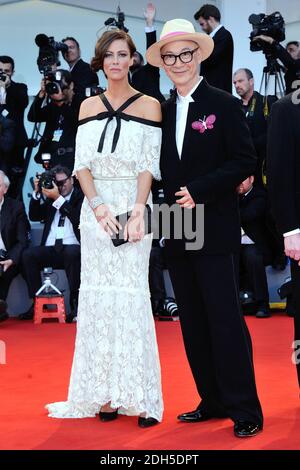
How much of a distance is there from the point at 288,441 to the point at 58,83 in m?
5.28

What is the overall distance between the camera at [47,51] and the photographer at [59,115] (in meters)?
0.14

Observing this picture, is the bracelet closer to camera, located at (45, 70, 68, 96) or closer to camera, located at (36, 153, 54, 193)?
camera, located at (36, 153, 54, 193)

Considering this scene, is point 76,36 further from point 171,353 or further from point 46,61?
point 171,353

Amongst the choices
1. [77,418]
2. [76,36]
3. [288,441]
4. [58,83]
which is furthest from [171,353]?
[76,36]

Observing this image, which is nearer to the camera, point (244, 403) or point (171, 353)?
point (244, 403)

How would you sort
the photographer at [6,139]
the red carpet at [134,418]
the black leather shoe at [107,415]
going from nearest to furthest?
the red carpet at [134,418]
the black leather shoe at [107,415]
the photographer at [6,139]

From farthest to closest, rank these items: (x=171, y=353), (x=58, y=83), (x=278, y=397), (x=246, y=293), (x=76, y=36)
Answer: (x=76, y=36) → (x=58, y=83) → (x=246, y=293) → (x=171, y=353) → (x=278, y=397)

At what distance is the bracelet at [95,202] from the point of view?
382cm

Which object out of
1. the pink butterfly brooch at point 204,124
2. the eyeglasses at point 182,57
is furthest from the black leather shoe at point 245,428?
the eyeglasses at point 182,57

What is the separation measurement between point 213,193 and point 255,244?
4.17m

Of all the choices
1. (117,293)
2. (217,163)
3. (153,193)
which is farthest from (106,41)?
(153,193)

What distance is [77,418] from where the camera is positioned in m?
3.96

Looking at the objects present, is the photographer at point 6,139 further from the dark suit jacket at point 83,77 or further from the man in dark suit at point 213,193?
the man in dark suit at point 213,193

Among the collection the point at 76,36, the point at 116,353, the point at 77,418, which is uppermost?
the point at 76,36
